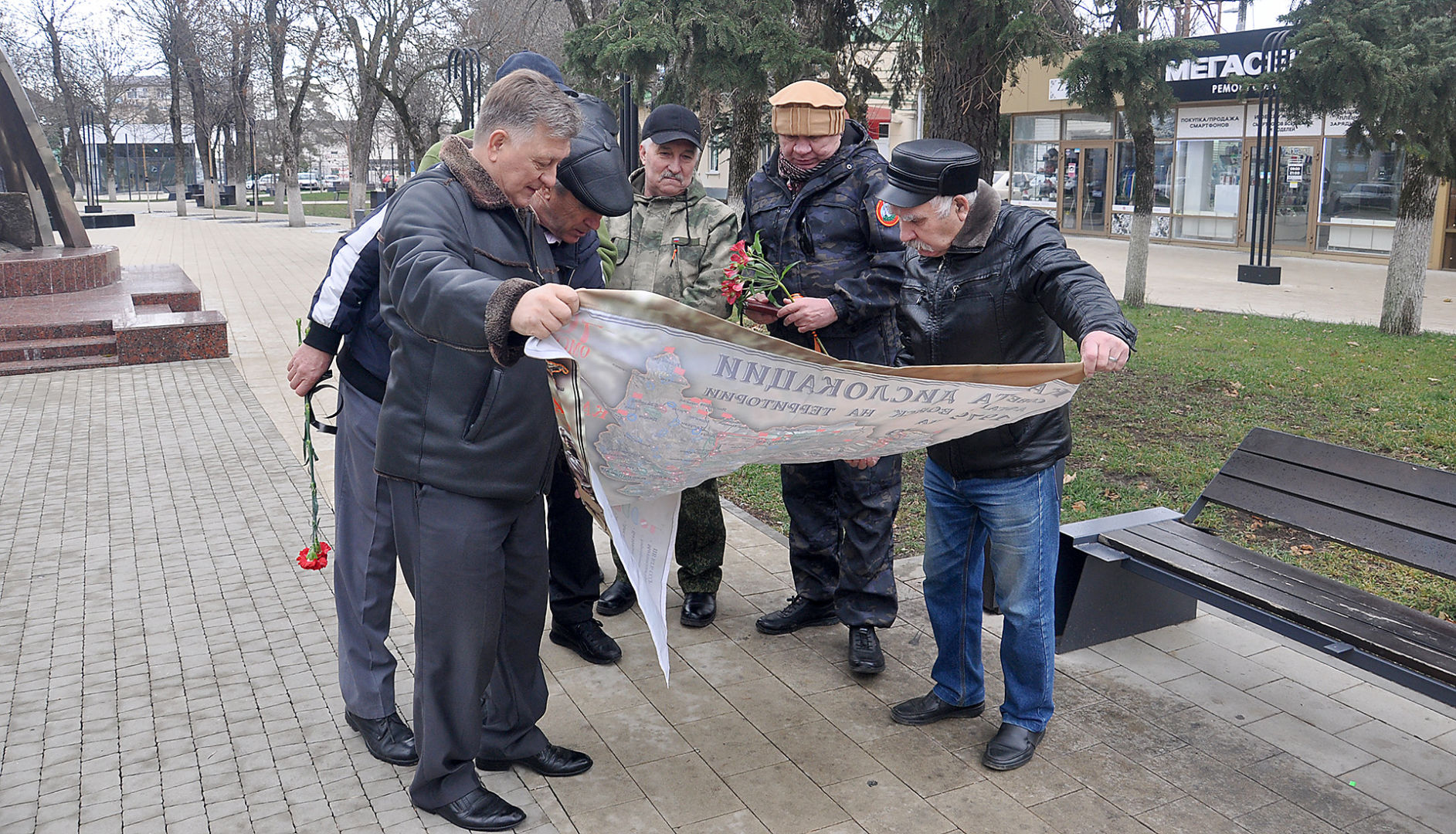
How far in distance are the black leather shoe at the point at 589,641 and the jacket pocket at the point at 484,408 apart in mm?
1722

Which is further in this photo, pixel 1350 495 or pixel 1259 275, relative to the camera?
pixel 1259 275

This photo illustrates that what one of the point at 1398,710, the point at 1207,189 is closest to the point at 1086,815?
the point at 1398,710

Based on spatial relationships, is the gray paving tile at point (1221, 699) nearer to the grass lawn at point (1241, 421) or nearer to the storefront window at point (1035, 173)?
the grass lawn at point (1241, 421)

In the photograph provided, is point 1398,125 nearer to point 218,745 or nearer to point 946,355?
point 946,355

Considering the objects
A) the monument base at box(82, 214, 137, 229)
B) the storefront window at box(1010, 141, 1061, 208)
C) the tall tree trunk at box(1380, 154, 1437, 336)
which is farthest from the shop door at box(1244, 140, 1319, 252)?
the monument base at box(82, 214, 137, 229)

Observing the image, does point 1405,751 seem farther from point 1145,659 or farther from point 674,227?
point 674,227

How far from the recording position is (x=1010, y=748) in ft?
11.7

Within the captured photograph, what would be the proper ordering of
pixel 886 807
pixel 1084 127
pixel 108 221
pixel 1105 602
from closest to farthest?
pixel 886 807
pixel 1105 602
pixel 1084 127
pixel 108 221

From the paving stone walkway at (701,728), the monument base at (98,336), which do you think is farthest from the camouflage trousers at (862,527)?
the monument base at (98,336)

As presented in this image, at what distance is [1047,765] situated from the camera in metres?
3.56

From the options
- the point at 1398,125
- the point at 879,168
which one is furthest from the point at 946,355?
the point at 1398,125

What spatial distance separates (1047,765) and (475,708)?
1.79 meters

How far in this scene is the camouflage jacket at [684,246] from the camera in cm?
451

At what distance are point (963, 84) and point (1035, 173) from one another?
2517 centimetres
